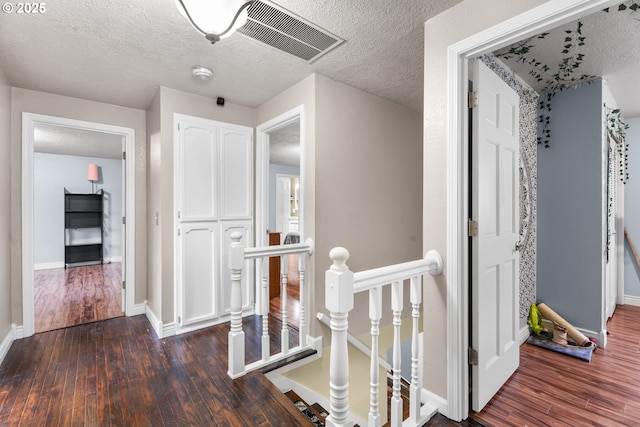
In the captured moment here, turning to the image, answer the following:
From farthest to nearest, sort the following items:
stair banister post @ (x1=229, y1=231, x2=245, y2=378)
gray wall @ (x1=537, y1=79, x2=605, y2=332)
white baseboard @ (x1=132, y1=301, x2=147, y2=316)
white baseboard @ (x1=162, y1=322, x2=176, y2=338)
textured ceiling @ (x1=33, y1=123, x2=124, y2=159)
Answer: textured ceiling @ (x1=33, y1=123, x2=124, y2=159) → white baseboard @ (x1=132, y1=301, x2=147, y2=316) → white baseboard @ (x1=162, y1=322, x2=176, y2=338) → gray wall @ (x1=537, y1=79, x2=605, y2=332) → stair banister post @ (x1=229, y1=231, x2=245, y2=378)

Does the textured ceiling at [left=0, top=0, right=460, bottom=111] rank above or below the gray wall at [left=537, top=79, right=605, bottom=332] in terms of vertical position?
above

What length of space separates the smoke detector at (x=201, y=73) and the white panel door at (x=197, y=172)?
0.54m

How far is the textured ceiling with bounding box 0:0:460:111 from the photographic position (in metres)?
1.73

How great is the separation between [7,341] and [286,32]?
11.0ft

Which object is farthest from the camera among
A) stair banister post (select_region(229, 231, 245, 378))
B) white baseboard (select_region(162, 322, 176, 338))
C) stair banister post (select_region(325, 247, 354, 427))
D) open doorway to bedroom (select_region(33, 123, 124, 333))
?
open doorway to bedroom (select_region(33, 123, 124, 333))

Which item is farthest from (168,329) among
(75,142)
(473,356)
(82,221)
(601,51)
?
(82,221)

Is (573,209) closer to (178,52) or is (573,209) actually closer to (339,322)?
(339,322)

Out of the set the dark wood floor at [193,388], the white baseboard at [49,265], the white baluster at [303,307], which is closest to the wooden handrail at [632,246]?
the dark wood floor at [193,388]

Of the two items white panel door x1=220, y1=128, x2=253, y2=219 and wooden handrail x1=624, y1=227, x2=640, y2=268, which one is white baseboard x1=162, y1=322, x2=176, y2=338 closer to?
white panel door x1=220, y1=128, x2=253, y2=219

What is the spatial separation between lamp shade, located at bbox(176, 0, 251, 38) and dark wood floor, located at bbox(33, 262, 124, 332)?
10.7ft

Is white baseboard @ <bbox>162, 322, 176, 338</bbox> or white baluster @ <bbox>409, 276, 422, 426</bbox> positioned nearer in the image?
white baluster @ <bbox>409, 276, 422, 426</bbox>

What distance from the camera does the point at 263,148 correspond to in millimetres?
3350

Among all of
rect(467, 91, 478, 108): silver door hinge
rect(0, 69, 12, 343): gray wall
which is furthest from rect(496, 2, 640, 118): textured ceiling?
rect(0, 69, 12, 343): gray wall

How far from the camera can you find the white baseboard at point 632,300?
3.55 m
